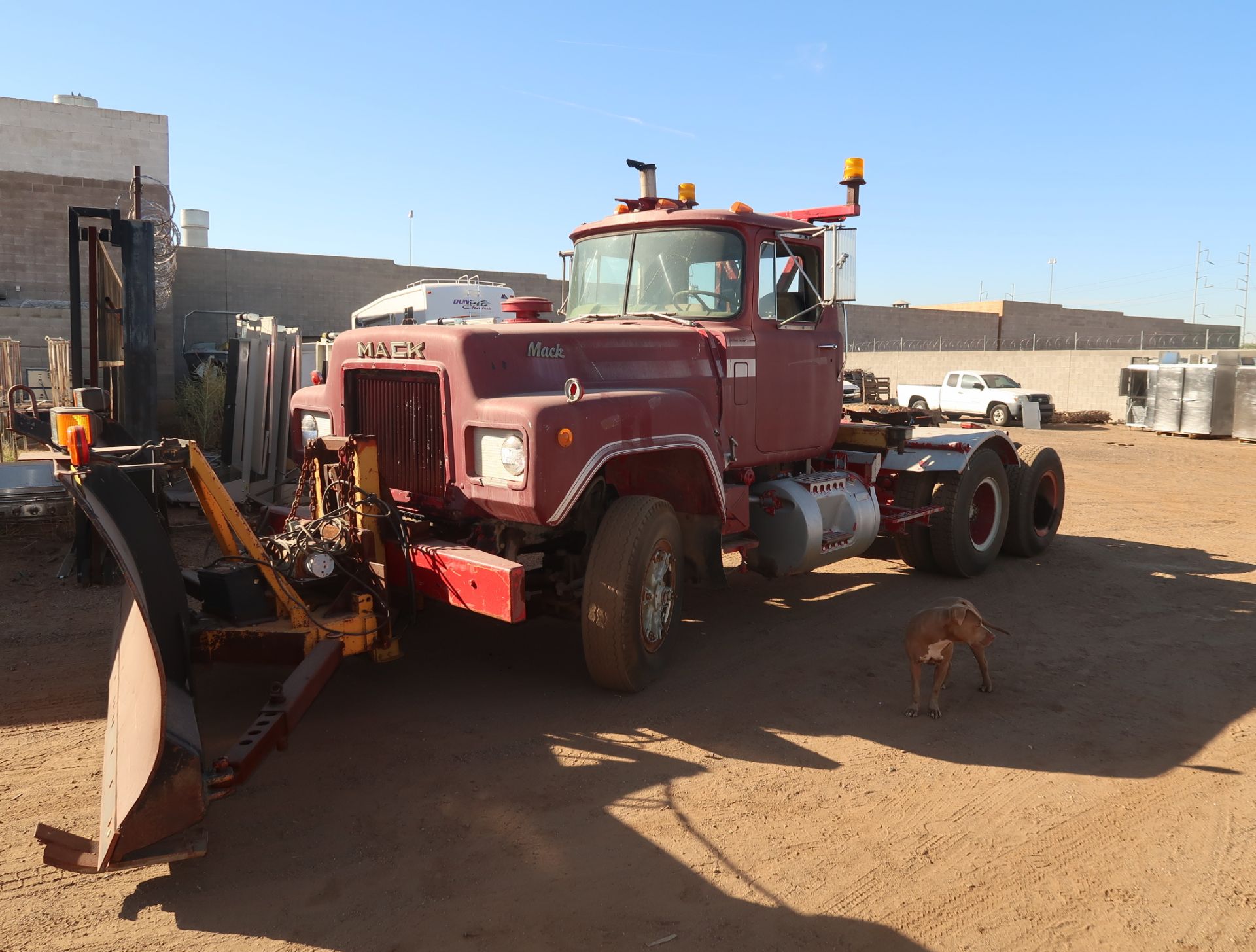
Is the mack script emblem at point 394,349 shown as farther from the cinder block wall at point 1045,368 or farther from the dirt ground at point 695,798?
the cinder block wall at point 1045,368

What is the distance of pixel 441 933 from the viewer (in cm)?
312

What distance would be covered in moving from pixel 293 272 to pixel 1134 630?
2471 cm

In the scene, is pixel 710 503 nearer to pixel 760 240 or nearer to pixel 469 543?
pixel 469 543

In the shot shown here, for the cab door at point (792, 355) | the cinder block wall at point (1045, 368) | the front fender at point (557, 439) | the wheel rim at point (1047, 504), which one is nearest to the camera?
the front fender at point (557, 439)

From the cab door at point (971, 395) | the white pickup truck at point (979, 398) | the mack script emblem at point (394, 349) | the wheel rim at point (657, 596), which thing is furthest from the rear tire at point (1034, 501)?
the cab door at point (971, 395)

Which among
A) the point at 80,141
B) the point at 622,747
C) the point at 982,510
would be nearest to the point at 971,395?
the point at 982,510

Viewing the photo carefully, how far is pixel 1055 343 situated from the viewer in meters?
48.6

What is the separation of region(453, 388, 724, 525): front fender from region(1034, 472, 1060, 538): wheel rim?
18.2ft

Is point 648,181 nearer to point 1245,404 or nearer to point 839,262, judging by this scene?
point 839,262

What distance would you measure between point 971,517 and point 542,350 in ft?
15.8

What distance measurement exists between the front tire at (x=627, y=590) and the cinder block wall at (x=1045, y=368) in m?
22.7

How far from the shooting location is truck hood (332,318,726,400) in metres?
4.76

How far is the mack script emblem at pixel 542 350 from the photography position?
501cm

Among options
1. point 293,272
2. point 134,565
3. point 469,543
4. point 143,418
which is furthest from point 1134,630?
point 293,272
